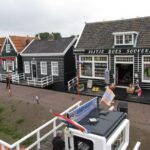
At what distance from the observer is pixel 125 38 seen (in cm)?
1716

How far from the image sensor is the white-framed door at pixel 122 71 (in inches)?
695

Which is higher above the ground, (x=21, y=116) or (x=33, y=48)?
(x=33, y=48)

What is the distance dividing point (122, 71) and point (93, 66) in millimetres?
2569

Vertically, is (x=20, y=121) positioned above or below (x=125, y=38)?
below

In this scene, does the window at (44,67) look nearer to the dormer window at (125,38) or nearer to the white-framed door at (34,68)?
the white-framed door at (34,68)

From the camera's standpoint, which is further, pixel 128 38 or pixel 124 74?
pixel 124 74

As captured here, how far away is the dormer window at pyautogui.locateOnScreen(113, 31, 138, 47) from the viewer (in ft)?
54.9

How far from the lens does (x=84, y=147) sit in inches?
209

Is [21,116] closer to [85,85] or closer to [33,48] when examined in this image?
[85,85]

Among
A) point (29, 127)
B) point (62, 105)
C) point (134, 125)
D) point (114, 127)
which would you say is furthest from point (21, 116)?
point (114, 127)

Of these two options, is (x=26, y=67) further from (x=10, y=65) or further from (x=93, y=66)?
(x=93, y=66)

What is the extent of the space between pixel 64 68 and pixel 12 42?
898 cm

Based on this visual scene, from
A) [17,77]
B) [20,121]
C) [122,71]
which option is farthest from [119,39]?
→ [17,77]

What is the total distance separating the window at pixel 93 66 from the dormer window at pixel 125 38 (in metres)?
1.79
